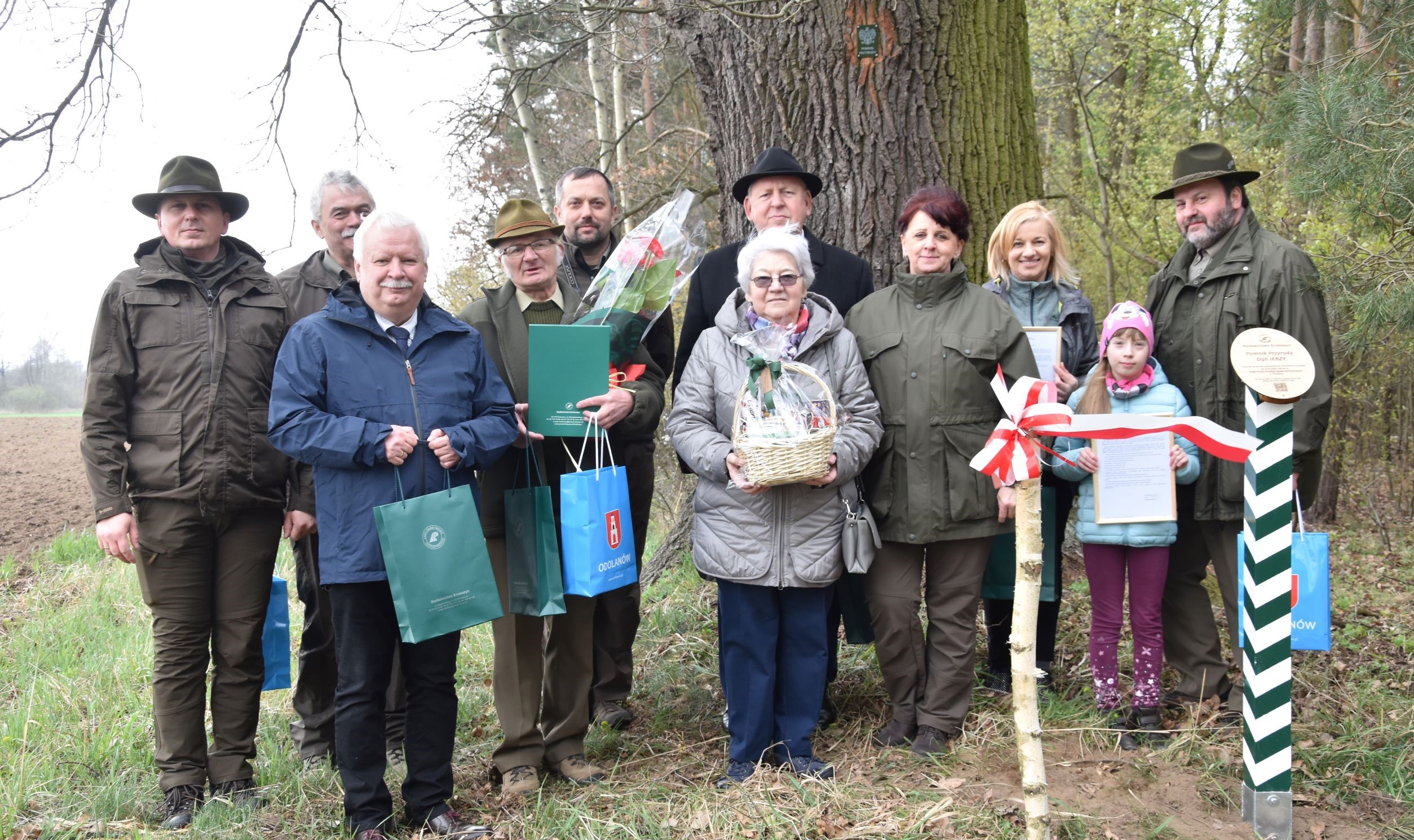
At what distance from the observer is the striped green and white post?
3.22 m

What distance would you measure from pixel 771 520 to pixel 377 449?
1363mm

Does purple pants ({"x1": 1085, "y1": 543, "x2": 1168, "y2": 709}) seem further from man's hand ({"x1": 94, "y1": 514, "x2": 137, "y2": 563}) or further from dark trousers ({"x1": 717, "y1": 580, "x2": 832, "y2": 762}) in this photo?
man's hand ({"x1": 94, "y1": 514, "x2": 137, "y2": 563})

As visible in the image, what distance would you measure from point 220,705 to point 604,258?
8.05 feet

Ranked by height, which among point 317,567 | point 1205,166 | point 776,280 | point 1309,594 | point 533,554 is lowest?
point 1309,594

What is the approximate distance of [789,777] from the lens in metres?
3.55

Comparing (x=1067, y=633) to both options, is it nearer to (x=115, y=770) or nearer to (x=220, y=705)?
(x=220, y=705)

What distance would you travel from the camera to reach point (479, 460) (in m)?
3.47

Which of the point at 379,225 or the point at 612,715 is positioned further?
the point at 612,715

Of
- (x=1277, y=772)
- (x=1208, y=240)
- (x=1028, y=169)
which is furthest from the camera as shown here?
(x=1028, y=169)

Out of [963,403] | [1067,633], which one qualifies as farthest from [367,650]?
[1067,633]

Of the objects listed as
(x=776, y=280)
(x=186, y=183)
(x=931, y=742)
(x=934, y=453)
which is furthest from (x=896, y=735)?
(x=186, y=183)

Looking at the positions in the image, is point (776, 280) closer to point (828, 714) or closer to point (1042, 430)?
point (1042, 430)

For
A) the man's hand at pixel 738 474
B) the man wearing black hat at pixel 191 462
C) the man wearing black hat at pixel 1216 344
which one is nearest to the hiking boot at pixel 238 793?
the man wearing black hat at pixel 191 462

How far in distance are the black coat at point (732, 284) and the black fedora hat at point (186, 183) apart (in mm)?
1818
